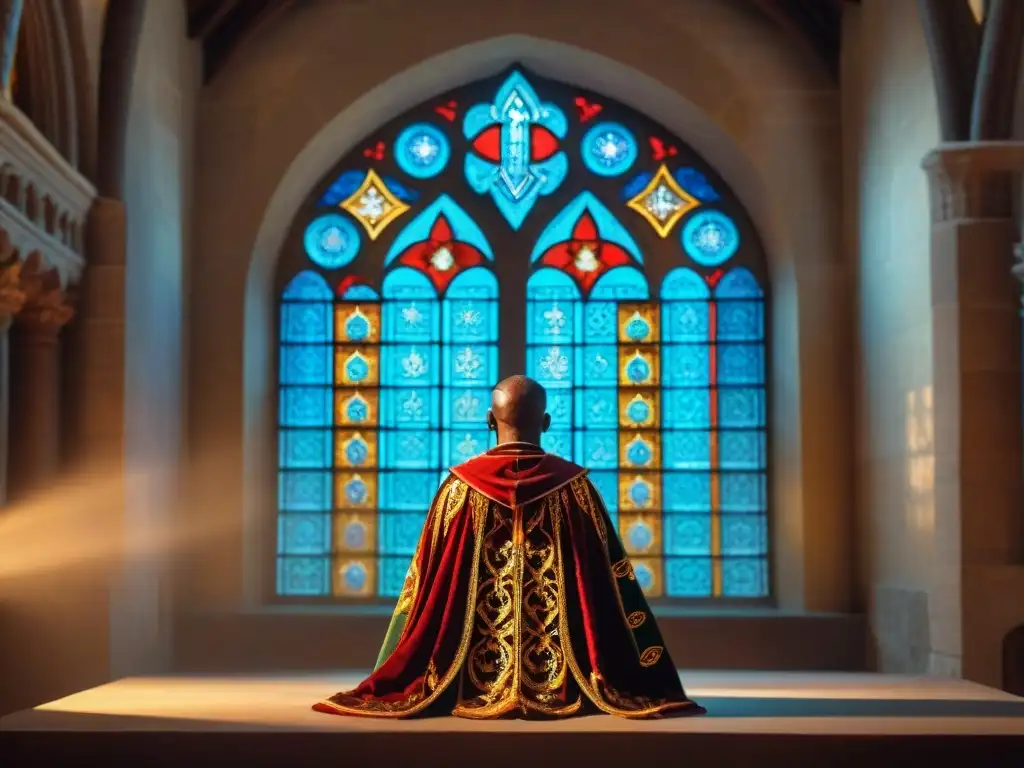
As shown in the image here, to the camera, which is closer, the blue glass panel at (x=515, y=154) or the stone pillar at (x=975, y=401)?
the stone pillar at (x=975, y=401)

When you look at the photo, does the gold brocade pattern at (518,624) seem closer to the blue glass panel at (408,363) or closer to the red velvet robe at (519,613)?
the red velvet robe at (519,613)

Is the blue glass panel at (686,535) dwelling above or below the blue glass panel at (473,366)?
below

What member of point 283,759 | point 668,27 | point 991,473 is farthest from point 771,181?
point 283,759

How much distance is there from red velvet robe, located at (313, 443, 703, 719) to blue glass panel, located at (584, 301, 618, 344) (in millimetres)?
4838

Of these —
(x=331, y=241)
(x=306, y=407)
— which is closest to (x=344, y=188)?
(x=331, y=241)

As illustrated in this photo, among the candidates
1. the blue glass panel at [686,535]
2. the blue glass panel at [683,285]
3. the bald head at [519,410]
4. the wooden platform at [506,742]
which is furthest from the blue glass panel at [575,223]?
the wooden platform at [506,742]

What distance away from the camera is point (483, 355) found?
11.4m

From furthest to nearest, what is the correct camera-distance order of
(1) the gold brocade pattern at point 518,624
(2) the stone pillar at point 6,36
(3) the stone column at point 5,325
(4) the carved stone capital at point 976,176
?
(4) the carved stone capital at point 976,176
(3) the stone column at point 5,325
(2) the stone pillar at point 6,36
(1) the gold brocade pattern at point 518,624

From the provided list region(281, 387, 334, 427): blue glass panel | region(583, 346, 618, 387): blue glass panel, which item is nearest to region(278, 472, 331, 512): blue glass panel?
region(281, 387, 334, 427): blue glass panel

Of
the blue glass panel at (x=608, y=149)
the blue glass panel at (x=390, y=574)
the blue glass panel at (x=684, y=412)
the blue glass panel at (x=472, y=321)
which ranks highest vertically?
the blue glass panel at (x=608, y=149)

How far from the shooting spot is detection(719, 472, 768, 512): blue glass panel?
11234 mm

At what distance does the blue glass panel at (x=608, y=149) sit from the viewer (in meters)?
11.6

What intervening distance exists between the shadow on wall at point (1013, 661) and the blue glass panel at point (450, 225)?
4.56 m

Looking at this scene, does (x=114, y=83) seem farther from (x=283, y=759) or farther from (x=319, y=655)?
(x=283, y=759)
